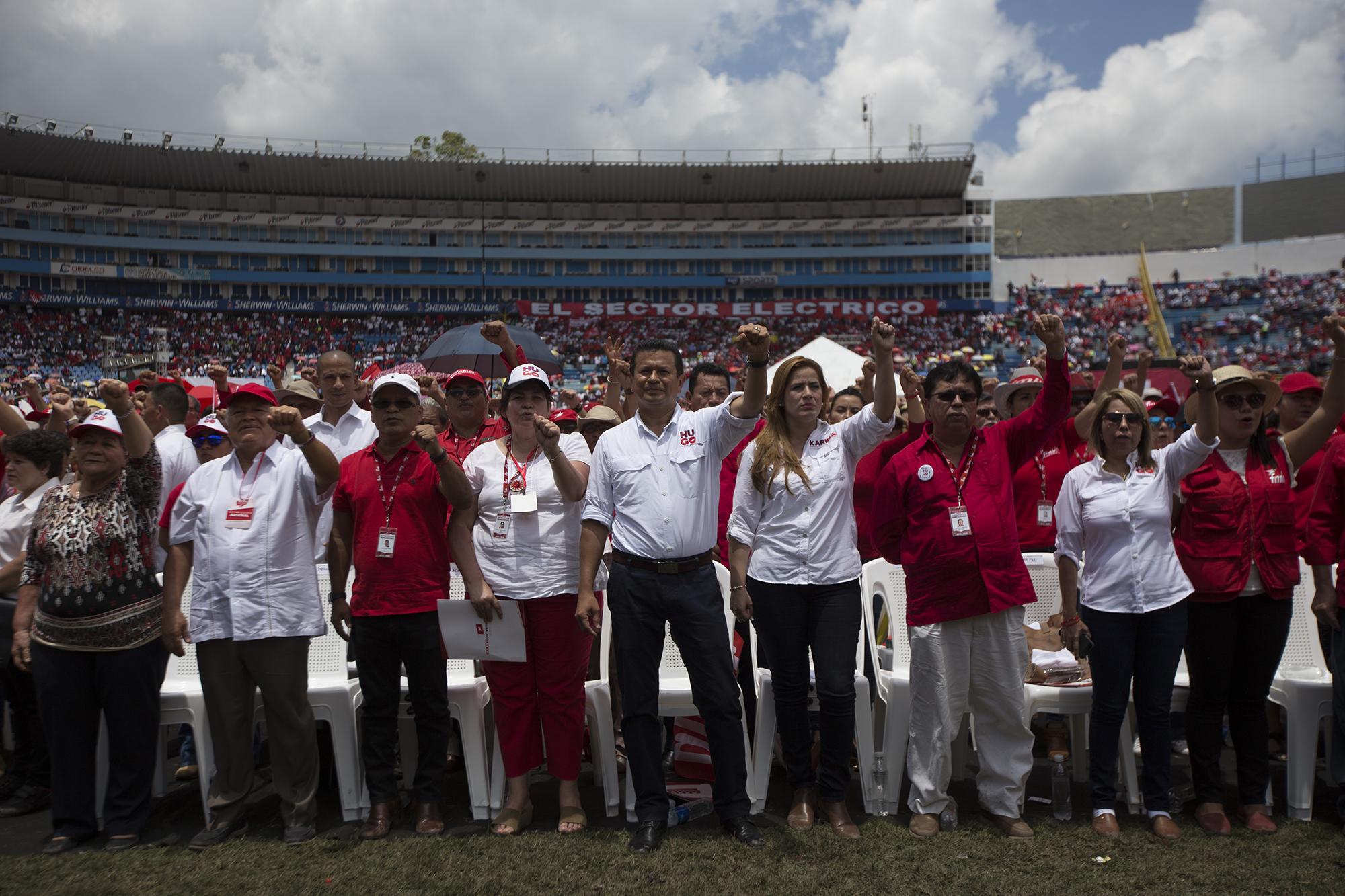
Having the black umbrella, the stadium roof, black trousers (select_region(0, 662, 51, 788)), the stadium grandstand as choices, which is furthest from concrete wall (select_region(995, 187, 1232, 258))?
black trousers (select_region(0, 662, 51, 788))

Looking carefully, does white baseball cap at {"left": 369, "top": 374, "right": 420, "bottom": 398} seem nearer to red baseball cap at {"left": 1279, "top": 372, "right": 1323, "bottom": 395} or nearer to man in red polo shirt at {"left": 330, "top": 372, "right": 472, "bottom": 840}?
man in red polo shirt at {"left": 330, "top": 372, "right": 472, "bottom": 840}

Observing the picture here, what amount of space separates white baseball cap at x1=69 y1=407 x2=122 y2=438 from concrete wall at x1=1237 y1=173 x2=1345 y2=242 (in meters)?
57.3

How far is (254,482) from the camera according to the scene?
3889mm

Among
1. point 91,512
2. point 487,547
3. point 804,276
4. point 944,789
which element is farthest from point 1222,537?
point 804,276

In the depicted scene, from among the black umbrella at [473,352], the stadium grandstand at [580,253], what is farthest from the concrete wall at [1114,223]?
the black umbrella at [473,352]

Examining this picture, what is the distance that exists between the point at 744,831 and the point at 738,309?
45.4 metres

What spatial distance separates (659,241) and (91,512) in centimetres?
4657

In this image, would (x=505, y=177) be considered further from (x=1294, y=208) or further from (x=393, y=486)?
(x=393, y=486)

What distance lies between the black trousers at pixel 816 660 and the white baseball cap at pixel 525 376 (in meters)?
1.26

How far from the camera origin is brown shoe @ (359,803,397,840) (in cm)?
383

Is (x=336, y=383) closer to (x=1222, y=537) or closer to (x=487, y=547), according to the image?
(x=487, y=547)

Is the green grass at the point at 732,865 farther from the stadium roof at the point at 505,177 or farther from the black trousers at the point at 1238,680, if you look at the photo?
the stadium roof at the point at 505,177

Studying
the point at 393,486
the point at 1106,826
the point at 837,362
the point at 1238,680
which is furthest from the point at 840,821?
the point at 837,362

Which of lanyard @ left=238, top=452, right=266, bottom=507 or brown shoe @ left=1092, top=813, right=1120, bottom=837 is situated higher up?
lanyard @ left=238, top=452, right=266, bottom=507
